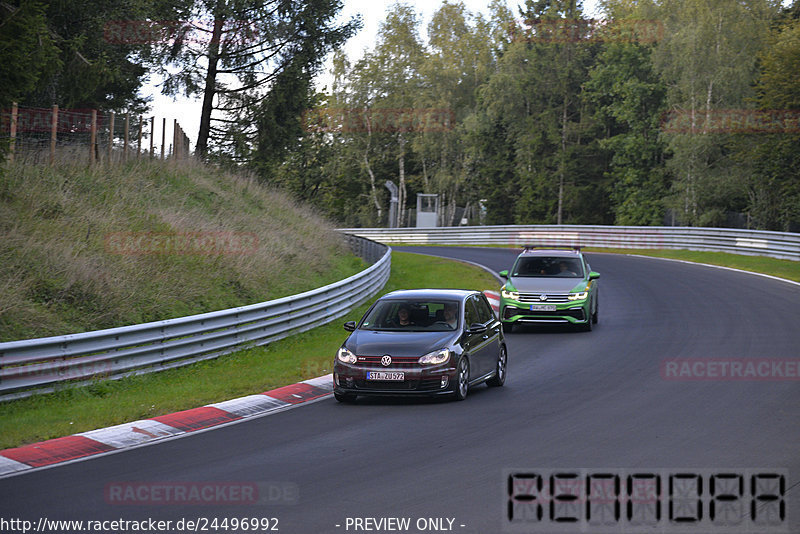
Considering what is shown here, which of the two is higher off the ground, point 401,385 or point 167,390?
point 401,385

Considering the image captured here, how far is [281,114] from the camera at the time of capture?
3928 cm

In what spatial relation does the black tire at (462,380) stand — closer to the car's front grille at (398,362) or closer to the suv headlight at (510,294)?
the car's front grille at (398,362)

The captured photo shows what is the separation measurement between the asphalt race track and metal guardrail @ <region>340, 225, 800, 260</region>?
82.3 ft

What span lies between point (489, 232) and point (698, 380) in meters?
42.4

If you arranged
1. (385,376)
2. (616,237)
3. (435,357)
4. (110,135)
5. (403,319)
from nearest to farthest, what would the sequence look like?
1. (385,376)
2. (435,357)
3. (403,319)
4. (110,135)
5. (616,237)

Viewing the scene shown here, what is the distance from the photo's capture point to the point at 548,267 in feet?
73.6

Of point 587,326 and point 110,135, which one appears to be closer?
point 587,326

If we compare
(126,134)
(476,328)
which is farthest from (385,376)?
(126,134)

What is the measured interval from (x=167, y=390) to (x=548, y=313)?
32.7ft

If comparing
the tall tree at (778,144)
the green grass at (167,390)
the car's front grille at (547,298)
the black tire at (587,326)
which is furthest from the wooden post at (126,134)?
the tall tree at (778,144)

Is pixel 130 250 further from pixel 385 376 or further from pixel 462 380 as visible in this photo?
pixel 462 380

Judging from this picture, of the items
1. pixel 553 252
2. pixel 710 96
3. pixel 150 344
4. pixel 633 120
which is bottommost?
pixel 150 344

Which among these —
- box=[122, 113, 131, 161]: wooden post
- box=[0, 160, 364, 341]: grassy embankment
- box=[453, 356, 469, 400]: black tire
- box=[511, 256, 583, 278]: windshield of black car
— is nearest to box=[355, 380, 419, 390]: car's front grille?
box=[453, 356, 469, 400]: black tire

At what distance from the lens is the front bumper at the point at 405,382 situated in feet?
40.8
